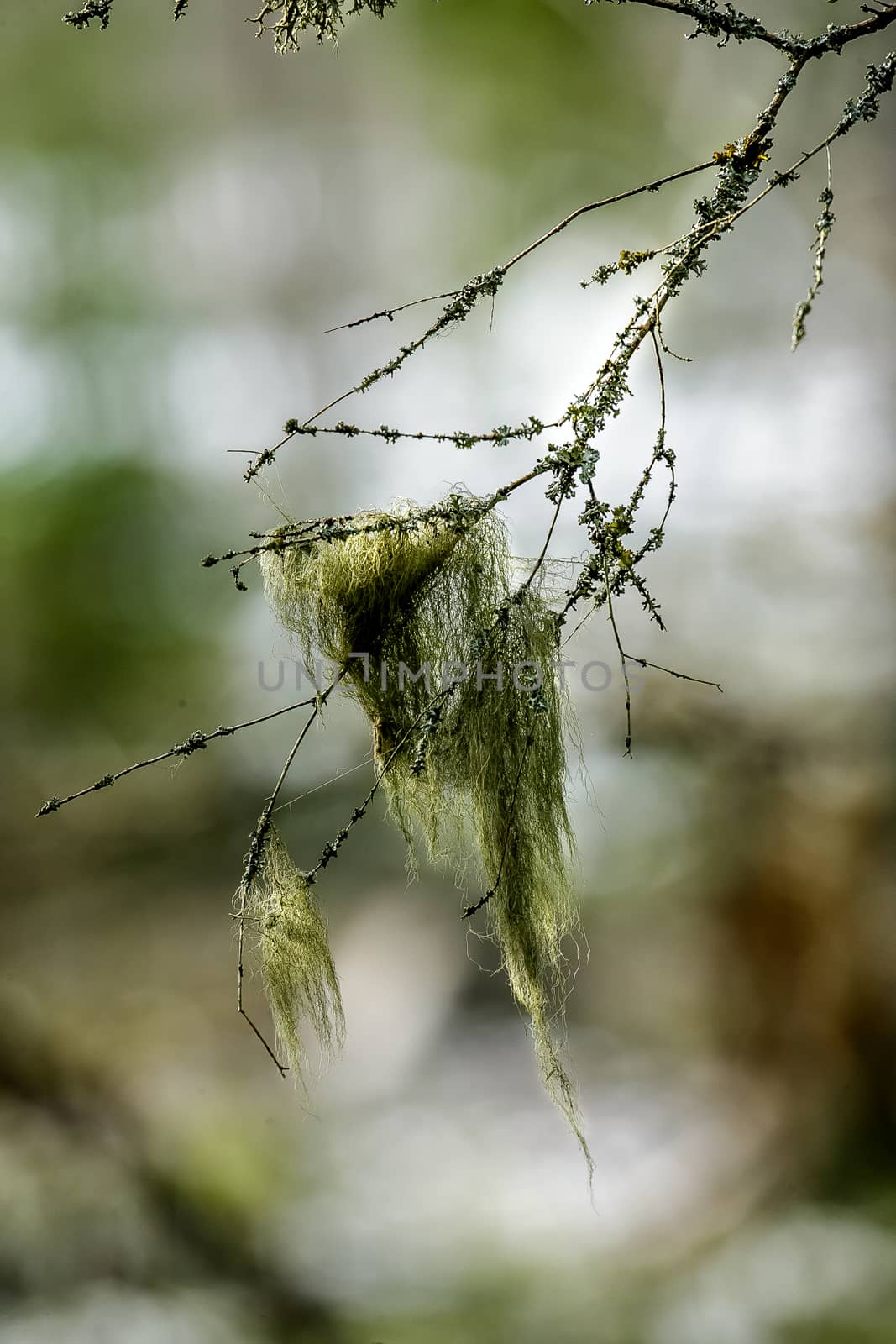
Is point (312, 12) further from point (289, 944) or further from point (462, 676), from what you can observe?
point (289, 944)

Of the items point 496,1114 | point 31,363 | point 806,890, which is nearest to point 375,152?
point 31,363

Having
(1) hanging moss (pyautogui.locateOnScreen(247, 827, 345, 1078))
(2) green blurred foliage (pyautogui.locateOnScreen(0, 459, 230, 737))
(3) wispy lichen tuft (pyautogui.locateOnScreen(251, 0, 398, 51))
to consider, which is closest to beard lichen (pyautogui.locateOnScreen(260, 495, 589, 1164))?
(1) hanging moss (pyautogui.locateOnScreen(247, 827, 345, 1078))

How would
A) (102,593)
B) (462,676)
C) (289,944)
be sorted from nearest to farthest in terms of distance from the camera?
(462,676)
(289,944)
(102,593)

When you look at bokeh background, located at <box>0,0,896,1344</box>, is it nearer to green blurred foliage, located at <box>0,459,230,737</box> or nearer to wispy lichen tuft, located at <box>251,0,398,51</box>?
green blurred foliage, located at <box>0,459,230,737</box>

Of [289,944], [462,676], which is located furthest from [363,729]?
[462,676]

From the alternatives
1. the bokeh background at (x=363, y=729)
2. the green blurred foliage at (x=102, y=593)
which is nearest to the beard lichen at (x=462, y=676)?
the bokeh background at (x=363, y=729)

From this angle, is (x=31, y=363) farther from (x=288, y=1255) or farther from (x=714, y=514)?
(x=288, y=1255)

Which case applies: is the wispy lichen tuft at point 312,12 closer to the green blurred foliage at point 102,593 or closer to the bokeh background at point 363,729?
the bokeh background at point 363,729
